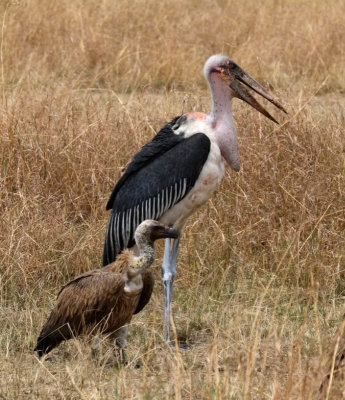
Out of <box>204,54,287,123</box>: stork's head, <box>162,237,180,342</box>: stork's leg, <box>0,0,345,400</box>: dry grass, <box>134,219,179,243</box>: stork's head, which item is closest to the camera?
<box>0,0,345,400</box>: dry grass

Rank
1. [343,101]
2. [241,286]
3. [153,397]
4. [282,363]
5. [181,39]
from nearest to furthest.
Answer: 1. [153,397]
2. [282,363]
3. [241,286]
4. [343,101]
5. [181,39]

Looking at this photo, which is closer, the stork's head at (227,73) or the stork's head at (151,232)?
the stork's head at (151,232)

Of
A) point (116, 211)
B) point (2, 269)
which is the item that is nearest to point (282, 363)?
point (116, 211)

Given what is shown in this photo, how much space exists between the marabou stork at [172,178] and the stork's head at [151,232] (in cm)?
43

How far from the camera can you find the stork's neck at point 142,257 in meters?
4.73

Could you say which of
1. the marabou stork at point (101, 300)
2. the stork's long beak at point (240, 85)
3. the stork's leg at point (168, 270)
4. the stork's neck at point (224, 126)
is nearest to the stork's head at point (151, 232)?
the marabou stork at point (101, 300)

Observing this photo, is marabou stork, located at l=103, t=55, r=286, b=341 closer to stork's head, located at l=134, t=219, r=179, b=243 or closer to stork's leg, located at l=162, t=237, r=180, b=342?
stork's leg, located at l=162, t=237, r=180, b=342

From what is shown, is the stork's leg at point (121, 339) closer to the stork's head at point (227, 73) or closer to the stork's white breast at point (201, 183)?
the stork's white breast at point (201, 183)

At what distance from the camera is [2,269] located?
561 centimetres

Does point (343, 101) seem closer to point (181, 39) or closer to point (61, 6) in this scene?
point (181, 39)

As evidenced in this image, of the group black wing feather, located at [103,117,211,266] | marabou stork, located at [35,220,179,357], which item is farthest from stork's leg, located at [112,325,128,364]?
black wing feather, located at [103,117,211,266]

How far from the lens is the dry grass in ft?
14.2

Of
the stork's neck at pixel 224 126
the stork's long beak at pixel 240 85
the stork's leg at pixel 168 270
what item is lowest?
the stork's leg at pixel 168 270

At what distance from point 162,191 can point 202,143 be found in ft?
1.02
